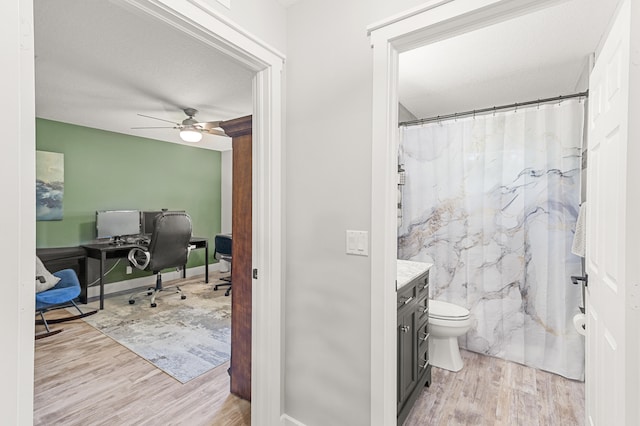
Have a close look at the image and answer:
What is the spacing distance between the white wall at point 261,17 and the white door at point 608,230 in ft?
4.47

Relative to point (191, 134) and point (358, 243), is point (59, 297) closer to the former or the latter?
point (191, 134)

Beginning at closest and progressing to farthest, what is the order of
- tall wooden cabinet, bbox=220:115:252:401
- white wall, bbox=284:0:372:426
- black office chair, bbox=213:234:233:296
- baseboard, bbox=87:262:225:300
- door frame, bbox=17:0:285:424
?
1. white wall, bbox=284:0:372:426
2. door frame, bbox=17:0:285:424
3. tall wooden cabinet, bbox=220:115:252:401
4. baseboard, bbox=87:262:225:300
5. black office chair, bbox=213:234:233:296

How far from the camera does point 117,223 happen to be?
4.30 m

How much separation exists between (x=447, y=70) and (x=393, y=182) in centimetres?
155

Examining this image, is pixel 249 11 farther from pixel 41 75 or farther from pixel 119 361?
pixel 119 361

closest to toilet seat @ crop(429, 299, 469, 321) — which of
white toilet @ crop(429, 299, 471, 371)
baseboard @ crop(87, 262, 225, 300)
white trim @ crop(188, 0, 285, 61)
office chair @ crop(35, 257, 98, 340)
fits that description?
white toilet @ crop(429, 299, 471, 371)

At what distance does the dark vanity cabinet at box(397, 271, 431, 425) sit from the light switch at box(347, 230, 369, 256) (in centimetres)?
40

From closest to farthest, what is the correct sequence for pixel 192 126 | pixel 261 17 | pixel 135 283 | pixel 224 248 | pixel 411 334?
pixel 261 17 → pixel 411 334 → pixel 192 126 → pixel 135 283 → pixel 224 248

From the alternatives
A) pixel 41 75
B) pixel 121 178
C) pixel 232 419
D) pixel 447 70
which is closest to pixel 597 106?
pixel 447 70

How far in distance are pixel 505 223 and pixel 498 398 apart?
53.5 inches

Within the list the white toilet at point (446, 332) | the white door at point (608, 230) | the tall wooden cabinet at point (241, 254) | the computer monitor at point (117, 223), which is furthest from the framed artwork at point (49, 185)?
the white door at point (608, 230)

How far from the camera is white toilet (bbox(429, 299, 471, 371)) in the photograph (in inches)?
92.8

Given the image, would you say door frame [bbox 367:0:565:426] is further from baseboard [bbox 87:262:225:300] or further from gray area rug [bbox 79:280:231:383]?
baseboard [bbox 87:262:225:300]

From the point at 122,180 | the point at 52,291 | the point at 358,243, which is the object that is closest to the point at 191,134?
the point at 122,180
